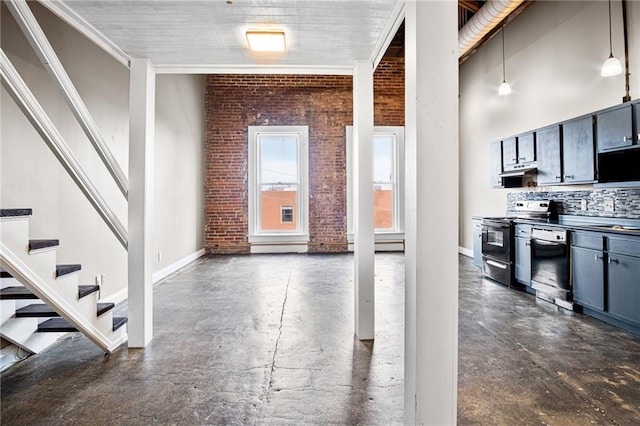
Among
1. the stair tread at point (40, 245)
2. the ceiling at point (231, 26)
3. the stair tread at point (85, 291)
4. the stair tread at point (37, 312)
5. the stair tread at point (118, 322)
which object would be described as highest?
the ceiling at point (231, 26)

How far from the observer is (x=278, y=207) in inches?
303

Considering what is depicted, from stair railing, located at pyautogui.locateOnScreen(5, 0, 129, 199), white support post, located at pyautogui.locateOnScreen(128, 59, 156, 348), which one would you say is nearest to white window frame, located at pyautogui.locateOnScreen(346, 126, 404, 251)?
white support post, located at pyautogui.locateOnScreen(128, 59, 156, 348)

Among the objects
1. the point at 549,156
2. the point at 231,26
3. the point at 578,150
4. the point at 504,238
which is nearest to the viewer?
the point at 231,26

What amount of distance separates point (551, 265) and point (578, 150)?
137 centimetres

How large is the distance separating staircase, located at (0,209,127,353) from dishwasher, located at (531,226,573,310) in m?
4.54

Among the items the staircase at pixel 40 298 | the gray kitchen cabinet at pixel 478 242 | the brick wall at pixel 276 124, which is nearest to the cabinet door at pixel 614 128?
the gray kitchen cabinet at pixel 478 242

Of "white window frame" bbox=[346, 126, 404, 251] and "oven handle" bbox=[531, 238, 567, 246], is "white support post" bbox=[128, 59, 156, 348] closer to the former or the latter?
"oven handle" bbox=[531, 238, 567, 246]

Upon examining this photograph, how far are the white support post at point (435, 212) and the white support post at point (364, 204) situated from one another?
164 cm

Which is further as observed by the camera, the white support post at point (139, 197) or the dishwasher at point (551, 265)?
the dishwasher at point (551, 265)

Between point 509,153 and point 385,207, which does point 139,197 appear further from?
point 385,207

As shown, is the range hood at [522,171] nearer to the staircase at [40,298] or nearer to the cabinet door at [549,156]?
the cabinet door at [549,156]

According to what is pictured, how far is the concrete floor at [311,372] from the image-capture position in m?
1.91

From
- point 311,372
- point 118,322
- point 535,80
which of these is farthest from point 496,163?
point 118,322

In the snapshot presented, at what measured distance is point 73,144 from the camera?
318 cm
